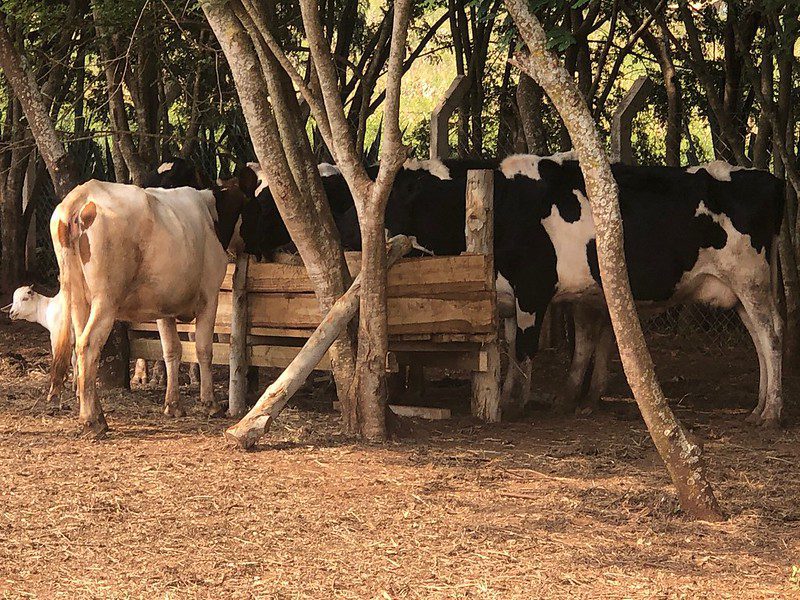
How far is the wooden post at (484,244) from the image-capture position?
30.5ft

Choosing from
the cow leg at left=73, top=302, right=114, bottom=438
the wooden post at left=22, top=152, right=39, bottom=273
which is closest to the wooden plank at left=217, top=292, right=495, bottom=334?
the cow leg at left=73, top=302, right=114, bottom=438

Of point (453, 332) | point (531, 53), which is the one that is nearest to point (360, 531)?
point (531, 53)

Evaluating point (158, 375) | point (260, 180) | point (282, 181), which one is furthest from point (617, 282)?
point (158, 375)

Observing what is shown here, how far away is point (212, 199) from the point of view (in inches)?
403

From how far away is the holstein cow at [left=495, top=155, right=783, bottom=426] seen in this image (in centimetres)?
991

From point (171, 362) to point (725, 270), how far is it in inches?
187

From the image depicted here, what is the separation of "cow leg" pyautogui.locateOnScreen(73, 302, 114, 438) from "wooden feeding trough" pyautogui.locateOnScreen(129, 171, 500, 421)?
4.62 ft

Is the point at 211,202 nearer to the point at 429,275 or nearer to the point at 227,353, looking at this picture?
the point at 227,353

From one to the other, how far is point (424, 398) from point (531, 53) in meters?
5.12

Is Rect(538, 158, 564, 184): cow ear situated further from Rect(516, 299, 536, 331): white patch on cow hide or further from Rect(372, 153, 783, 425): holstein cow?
Rect(516, 299, 536, 331): white patch on cow hide

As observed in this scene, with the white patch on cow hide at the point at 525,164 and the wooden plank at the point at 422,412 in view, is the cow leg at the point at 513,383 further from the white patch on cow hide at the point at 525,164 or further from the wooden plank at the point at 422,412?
the white patch on cow hide at the point at 525,164

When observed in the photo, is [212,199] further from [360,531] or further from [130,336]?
[360,531]

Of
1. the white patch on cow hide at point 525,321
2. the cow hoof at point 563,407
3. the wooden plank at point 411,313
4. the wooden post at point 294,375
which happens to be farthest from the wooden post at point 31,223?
the wooden post at point 294,375

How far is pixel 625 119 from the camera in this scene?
1155cm
